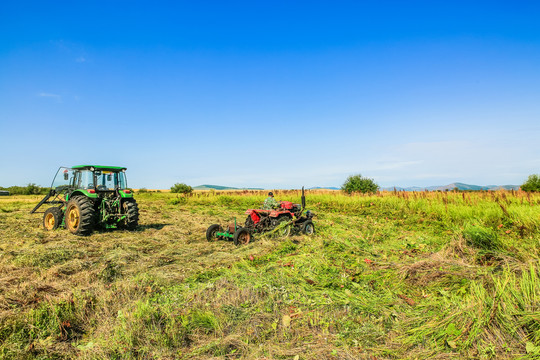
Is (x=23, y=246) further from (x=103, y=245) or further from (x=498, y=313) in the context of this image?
(x=498, y=313)

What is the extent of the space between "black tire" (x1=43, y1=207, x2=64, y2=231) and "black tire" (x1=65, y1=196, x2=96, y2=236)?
675 mm

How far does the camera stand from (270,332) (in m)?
3.62

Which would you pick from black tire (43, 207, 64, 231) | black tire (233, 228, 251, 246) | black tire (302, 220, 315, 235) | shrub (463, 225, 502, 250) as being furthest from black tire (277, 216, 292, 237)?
black tire (43, 207, 64, 231)

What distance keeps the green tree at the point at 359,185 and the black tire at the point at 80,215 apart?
94.3 feet

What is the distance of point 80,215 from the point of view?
30.7 ft

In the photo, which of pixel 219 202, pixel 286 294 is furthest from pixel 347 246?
pixel 219 202

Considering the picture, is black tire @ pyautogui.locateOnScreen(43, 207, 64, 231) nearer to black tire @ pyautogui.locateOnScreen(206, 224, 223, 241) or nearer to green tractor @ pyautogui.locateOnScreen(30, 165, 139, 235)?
green tractor @ pyautogui.locateOnScreen(30, 165, 139, 235)

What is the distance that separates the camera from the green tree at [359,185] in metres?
34.6

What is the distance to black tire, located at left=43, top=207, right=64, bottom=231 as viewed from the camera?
415 inches

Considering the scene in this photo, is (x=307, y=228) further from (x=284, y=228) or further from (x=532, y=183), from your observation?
(x=532, y=183)

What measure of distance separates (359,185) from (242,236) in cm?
2890

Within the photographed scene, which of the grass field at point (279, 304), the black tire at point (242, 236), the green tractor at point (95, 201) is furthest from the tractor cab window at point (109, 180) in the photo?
the black tire at point (242, 236)

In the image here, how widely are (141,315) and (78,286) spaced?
1847 millimetres

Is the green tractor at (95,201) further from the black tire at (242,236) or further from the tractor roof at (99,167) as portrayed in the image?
the black tire at (242,236)
